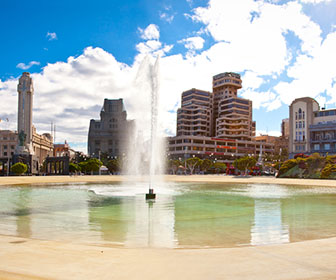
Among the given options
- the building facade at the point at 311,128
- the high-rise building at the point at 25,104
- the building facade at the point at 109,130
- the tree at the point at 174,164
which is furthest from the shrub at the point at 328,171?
the building facade at the point at 109,130

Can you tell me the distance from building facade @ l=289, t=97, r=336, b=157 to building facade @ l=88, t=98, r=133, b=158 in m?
99.7

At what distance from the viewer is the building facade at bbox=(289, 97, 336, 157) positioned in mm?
99000

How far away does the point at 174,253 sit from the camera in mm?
8633

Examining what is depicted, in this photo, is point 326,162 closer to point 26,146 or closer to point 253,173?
point 253,173

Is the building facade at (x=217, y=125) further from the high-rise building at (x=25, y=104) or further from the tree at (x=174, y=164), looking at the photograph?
the high-rise building at (x=25, y=104)

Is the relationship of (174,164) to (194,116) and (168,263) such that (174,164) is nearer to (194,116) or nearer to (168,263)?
(194,116)

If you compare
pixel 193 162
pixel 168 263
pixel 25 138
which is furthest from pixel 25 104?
pixel 168 263

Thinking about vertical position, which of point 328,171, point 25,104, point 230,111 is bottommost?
point 328,171

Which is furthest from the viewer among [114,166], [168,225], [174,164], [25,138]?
[174,164]

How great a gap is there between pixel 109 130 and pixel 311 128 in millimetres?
116749

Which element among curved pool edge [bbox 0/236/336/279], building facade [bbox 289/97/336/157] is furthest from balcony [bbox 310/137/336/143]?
curved pool edge [bbox 0/236/336/279]

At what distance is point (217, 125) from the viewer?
548 ft

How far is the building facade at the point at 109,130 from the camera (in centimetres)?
18275

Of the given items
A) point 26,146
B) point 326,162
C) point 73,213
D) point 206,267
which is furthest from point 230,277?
point 26,146
